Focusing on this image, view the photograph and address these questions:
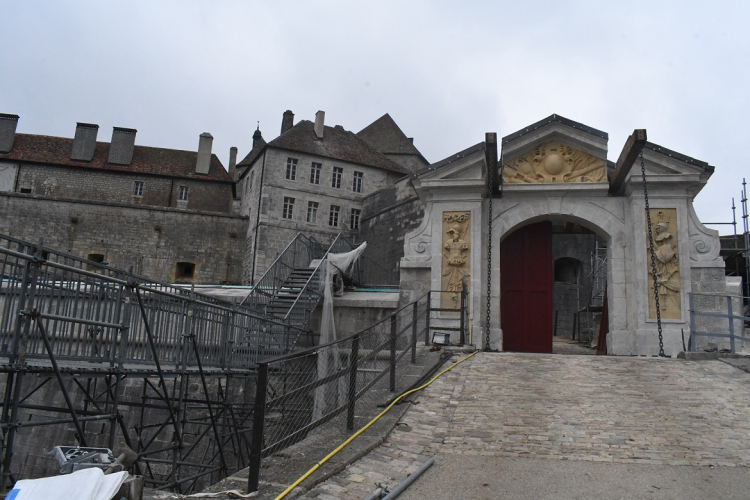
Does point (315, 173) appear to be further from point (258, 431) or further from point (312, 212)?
point (258, 431)

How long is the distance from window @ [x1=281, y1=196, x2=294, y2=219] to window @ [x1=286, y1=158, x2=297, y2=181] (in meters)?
1.30

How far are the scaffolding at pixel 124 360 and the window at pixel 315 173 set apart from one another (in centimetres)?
2631

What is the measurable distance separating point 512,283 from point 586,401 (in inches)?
253

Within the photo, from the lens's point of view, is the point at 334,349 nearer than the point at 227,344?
Yes

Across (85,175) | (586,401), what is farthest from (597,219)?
(85,175)

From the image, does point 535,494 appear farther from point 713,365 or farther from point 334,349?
point 713,365

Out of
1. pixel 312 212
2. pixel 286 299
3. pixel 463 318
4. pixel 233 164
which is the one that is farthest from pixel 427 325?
→ pixel 233 164

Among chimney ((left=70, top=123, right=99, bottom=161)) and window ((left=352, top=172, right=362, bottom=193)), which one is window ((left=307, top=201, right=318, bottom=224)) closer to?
window ((left=352, top=172, right=362, bottom=193))

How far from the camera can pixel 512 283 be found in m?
13.9

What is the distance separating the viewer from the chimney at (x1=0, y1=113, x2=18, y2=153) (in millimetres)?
38969

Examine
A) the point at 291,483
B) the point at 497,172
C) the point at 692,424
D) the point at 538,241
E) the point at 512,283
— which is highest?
the point at 497,172

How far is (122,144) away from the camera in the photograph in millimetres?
41312

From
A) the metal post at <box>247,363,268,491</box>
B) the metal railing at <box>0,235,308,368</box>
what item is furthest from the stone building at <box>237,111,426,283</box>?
the metal post at <box>247,363,268,491</box>

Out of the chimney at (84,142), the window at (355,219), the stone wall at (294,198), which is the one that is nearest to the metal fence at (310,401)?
the stone wall at (294,198)
